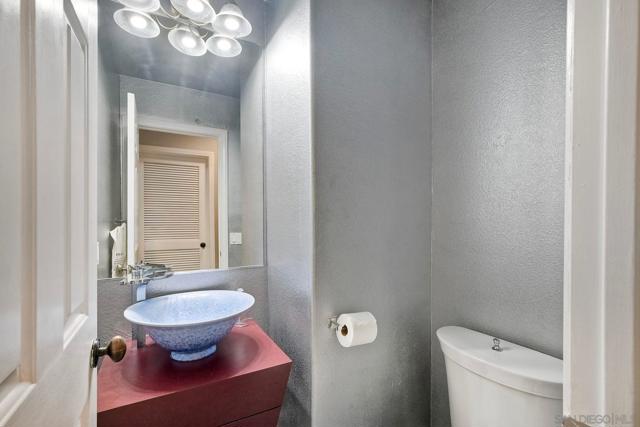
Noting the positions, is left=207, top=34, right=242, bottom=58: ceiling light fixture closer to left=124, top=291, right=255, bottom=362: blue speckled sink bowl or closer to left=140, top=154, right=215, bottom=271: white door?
left=140, top=154, right=215, bottom=271: white door

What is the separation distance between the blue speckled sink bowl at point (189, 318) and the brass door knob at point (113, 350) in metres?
0.21

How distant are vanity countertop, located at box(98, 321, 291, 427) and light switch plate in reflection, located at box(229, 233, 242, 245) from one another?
0.53 m

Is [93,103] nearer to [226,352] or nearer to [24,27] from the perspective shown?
[24,27]

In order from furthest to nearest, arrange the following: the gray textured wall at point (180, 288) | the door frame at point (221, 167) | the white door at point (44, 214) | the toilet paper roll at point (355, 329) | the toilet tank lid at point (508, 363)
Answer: the door frame at point (221, 167)
the gray textured wall at point (180, 288)
the toilet paper roll at point (355, 329)
the toilet tank lid at point (508, 363)
the white door at point (44, 214)

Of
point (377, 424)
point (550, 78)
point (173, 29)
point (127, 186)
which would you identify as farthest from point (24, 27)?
point (377, 424)

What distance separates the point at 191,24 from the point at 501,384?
75.3 inches

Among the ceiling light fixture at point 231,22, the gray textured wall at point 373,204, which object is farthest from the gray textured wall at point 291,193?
the ceiling light fixture at point 231,22

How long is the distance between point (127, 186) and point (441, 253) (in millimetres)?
1455

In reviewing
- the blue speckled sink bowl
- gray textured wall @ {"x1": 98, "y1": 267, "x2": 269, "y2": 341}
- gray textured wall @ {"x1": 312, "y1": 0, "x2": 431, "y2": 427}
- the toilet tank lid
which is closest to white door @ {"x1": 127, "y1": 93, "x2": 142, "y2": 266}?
gray textured wall @ {"x1": 98, "y1": 267, "x2": 269, "y2": 341}

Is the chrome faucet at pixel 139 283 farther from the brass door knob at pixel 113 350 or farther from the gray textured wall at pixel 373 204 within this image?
the gray textured wall at pixel 373 204

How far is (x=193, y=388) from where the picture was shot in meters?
0.85

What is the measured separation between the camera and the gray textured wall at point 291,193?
1.10 m
